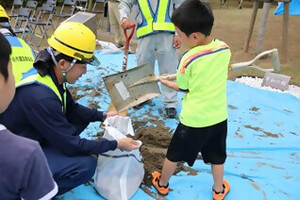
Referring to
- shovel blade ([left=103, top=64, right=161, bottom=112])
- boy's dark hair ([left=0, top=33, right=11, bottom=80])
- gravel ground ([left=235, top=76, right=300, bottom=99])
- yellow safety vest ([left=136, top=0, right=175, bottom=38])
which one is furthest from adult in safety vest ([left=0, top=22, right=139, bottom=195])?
gravel ground ([left=235, top=76, right=300, bottom=99])

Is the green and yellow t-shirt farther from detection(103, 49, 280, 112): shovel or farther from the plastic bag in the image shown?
detection(103, 49, 280, 112): shovel

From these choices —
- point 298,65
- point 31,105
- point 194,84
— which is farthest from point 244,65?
point 298,65

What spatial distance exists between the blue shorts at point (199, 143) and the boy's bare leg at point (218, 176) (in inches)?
1.7

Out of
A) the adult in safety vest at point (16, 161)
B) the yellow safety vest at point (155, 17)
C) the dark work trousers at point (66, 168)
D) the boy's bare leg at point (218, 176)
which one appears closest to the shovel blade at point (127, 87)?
the yellow safety vest at point (155, 17)

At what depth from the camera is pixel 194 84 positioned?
1997mm

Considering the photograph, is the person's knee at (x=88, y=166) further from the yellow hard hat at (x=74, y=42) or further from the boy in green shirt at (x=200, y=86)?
the yellow hard hat at (x=74, y=42)

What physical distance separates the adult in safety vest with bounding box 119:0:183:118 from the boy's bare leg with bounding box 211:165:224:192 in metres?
1.28

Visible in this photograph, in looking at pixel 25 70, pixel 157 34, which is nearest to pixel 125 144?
pixel 25 70

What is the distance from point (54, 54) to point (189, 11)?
810mm

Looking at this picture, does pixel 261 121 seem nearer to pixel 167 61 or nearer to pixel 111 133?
pixel 167 61

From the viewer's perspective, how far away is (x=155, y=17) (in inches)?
131

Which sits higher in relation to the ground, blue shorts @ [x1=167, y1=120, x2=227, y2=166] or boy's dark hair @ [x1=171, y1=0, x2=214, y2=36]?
boy's dark hair @ [x1=171, y1=0, x2=214, y2=36]

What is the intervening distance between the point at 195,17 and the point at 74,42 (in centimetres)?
70

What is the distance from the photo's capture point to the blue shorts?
208 cm
